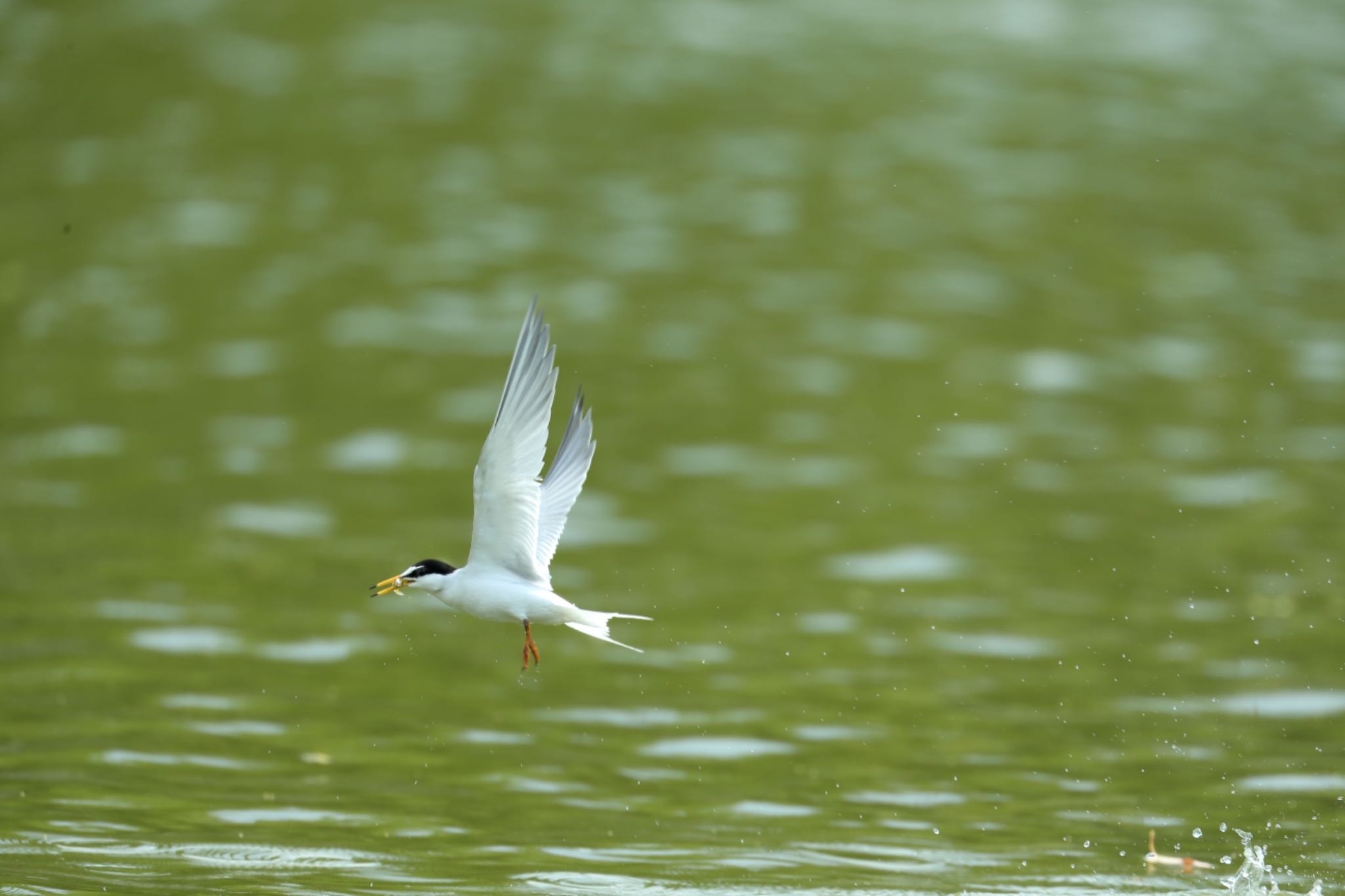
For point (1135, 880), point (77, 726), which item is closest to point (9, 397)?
point (77, 726)

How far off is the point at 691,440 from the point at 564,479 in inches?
440

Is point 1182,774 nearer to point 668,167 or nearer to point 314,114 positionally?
point 668,167

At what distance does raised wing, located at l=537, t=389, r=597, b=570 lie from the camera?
1082cm

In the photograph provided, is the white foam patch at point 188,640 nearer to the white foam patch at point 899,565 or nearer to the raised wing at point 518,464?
the white foam patch at point 899,565

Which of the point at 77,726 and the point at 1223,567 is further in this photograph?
the point at 1223,567

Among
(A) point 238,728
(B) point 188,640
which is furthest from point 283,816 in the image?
(B) point 188,640

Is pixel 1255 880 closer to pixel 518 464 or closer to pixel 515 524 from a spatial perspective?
pixel 515 524

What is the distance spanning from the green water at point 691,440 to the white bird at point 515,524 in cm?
204

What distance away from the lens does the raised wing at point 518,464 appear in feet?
31.5

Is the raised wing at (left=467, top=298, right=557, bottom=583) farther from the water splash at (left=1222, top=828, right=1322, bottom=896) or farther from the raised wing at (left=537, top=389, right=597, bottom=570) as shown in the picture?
the water splash at (left=1222, top=828, right=1322, bottom=896)

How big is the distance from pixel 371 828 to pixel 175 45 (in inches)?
1021

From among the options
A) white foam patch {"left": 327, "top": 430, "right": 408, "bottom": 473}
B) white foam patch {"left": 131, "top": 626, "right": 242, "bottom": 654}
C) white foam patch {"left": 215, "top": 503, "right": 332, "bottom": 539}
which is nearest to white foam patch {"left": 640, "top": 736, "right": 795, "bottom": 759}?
white foam patch {"left": 131, "top": 626, "right": 242, "bottom": 654}

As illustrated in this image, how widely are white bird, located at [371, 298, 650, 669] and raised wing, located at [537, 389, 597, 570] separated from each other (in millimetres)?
489

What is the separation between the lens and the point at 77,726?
1445 cm
